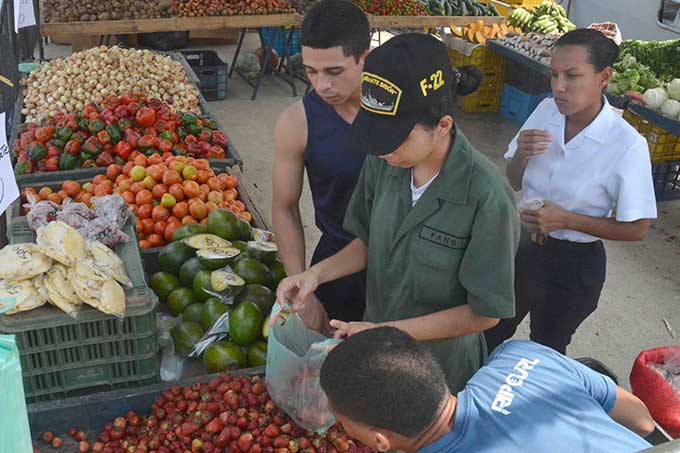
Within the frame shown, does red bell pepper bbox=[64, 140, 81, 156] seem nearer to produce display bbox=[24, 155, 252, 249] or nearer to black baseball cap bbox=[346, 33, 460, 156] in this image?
produce display bbox=[24, 155, 252, 249]

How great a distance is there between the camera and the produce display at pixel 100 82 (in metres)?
5.61

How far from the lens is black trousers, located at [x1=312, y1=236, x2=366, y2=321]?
2.91 metres

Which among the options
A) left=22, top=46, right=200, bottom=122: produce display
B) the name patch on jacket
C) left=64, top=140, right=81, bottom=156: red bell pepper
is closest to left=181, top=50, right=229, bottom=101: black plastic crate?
left=22, top=46, right=200, bottom=122: produce display

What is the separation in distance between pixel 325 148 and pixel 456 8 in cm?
779

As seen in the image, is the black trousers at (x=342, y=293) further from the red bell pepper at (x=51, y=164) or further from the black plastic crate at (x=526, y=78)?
the black plastic crate at (x=526, y=78)

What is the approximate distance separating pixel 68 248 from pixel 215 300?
2.37 feet

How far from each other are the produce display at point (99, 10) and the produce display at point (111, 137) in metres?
3.24

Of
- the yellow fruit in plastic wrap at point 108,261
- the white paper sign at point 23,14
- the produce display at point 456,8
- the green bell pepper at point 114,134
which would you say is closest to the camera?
the yellow fruit in plastic wrap at point 108,261

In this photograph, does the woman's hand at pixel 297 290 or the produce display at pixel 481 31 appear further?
the produce display at pixel 481 31

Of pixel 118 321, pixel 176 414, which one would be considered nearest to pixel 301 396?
pixel 176 414

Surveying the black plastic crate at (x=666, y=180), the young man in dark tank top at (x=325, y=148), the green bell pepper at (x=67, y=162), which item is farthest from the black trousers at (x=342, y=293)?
the black plastic crate at (x=666, y=180)

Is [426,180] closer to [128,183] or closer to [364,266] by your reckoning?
[364,266]

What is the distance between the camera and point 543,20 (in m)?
8.93

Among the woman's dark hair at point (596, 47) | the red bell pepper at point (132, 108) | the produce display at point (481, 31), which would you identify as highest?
the woman's dark hair at point (596, 47)
